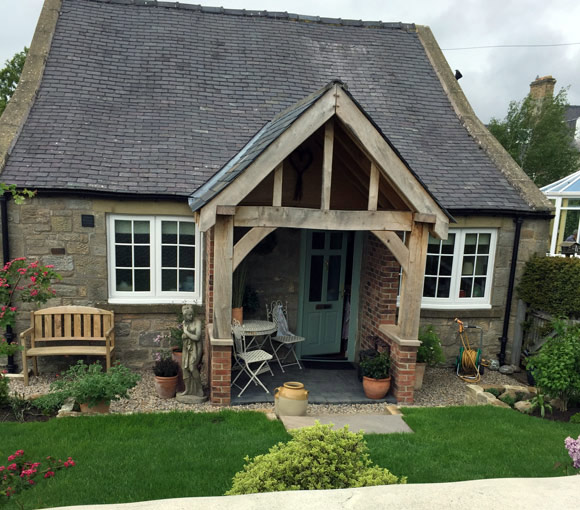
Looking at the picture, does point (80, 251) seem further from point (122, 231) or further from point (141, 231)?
point (141, 231)

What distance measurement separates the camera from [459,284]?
9648 millimetres

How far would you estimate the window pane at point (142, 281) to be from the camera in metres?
8.57

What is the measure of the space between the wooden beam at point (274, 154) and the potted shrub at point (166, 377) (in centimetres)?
254

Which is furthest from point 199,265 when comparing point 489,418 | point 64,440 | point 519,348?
point 519,348

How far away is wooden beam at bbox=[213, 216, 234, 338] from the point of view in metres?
6.50

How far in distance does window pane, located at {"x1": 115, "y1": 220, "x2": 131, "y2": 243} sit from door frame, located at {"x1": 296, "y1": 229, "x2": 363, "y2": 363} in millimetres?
3199

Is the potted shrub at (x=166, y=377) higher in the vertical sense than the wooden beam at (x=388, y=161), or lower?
lower

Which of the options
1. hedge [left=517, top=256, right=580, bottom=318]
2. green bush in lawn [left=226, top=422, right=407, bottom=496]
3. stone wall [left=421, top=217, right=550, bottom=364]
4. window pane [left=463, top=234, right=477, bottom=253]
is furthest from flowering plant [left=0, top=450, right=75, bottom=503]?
hedge [left=517, top=256, right=580, bottom=318]

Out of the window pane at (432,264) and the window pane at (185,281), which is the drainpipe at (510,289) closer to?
the window pane at (432,264)

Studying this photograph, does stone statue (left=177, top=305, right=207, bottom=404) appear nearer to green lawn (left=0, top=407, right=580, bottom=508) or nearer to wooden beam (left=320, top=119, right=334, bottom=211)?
green lawn (left=0, top=407, right=580, bottom=508)

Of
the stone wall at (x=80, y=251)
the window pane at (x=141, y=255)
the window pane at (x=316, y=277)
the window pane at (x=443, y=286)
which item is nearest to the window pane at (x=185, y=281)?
the stone wall at (x=80, y=251)

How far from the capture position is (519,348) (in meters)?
9.70

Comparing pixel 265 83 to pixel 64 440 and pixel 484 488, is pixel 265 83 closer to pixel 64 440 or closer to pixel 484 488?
pixel 64 440

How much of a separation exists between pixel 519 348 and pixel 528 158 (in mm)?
17748
